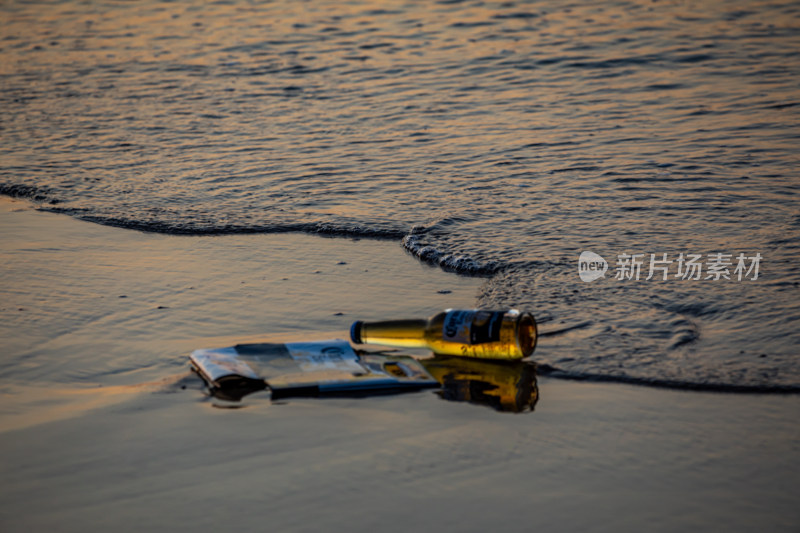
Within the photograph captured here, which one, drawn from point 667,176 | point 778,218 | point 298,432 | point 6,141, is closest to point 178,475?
point 298,432

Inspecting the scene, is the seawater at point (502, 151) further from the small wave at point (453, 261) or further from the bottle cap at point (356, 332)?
the bottle cap at point (356, 332)

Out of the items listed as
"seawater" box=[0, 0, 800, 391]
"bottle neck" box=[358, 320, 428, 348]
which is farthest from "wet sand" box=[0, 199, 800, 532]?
"seawater" box=[0, 0, 800, 391]

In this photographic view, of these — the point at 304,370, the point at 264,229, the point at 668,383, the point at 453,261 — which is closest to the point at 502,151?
the point at 264,229

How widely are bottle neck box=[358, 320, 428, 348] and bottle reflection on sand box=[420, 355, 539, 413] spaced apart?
96 millimetres

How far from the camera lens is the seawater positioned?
375 centimetres

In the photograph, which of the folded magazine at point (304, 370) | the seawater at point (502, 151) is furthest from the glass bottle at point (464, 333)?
the seawater at point (502, 151)

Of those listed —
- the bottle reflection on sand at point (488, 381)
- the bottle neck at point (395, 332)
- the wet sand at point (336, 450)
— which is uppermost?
the bottle neck at point (395, 332)

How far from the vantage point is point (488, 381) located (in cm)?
296

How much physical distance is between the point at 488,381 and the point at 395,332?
44 centimetres

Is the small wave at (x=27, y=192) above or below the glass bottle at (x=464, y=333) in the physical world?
above

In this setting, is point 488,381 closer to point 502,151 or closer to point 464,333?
point 464,333

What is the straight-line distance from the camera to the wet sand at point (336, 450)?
2172mm

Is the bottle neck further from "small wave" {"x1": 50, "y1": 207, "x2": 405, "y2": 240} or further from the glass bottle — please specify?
"small wave" {"x1": 50, "y1": 207, "x2": 405, "y2": 240}

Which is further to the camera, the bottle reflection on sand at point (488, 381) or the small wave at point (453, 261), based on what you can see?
the small wave at point (453, 261)
